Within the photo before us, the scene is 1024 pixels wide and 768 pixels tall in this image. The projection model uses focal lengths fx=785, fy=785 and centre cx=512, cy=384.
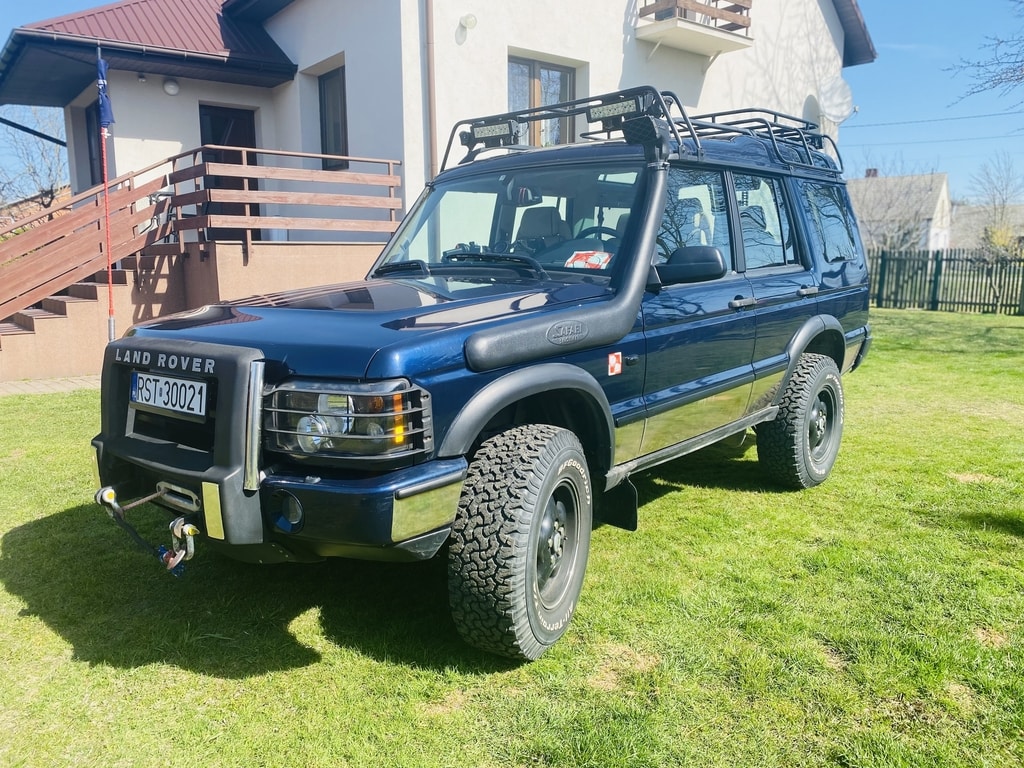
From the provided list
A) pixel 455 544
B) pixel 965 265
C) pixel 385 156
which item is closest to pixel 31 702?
pixel 455 544

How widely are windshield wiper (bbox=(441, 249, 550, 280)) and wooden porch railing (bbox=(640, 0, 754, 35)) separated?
36.0 ft

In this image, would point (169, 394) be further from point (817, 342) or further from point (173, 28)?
point (173, 28)

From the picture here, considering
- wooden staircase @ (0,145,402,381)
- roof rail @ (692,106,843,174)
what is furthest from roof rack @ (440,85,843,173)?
wooden staircase @ (0,145,402,381)

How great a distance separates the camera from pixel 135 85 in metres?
12.5

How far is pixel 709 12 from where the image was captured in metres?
13.6

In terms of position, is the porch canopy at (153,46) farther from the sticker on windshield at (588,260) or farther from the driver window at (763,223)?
the sticker on windshield at (588,260)

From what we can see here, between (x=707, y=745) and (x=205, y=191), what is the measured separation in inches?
373

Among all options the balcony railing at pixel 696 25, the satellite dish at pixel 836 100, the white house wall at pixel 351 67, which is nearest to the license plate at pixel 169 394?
the white house wall at pixel 351 67

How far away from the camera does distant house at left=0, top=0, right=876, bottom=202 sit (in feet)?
36.4

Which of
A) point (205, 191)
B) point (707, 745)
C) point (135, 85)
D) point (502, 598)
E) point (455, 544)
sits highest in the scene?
point (135, 85)

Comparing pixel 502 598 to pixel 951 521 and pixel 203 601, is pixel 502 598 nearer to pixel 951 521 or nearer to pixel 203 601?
pixel 203 601

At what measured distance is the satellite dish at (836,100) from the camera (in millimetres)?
16578

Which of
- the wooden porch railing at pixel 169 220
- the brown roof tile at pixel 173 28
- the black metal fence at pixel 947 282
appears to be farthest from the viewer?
the black metal fence at pixel 947 282

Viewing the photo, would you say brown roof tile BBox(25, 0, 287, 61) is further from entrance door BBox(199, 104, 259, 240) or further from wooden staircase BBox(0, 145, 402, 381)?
wooden staircase BBox(0, 145, 402, 381)
